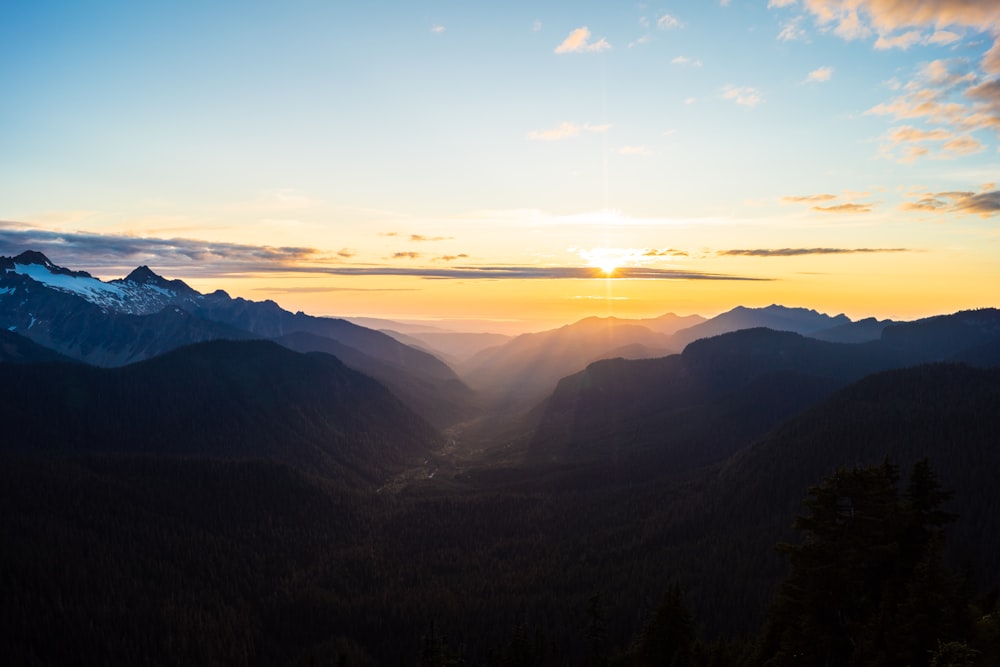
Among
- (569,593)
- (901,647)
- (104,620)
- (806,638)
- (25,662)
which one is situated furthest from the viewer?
(569,593)

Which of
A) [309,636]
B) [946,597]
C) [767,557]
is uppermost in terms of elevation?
[946,597]

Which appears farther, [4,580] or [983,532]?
[983,532]

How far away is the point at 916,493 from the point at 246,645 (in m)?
189

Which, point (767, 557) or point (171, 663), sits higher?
point (767, 557)

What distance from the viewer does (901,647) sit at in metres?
32.8

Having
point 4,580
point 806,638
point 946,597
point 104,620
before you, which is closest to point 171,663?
point 104,620

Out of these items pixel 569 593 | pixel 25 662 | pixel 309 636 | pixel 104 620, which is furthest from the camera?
pixel 569 593

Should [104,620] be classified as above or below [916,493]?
below

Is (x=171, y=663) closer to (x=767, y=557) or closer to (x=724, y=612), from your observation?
(x=724, y=612)

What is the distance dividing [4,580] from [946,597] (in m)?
239

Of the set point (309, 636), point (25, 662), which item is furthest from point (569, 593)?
point (25, 662)

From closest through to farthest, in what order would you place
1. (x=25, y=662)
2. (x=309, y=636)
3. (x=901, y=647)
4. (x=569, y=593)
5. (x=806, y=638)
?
(x=901, y=647)
(x=806, y=638)
(x=25, y=662)
(x=309, y=636)
(x=569, y=593)

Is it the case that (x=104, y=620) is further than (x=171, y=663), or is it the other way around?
(x=104, y=620)

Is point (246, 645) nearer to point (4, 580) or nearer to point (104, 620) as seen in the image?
point (104, 620)
